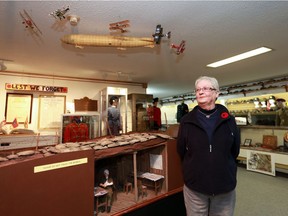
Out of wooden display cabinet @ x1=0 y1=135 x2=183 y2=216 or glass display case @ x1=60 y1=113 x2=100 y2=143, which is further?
glass display case @ x1=60 y1=113 x2=100 y2=143

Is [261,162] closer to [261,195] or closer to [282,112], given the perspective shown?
[282,112]

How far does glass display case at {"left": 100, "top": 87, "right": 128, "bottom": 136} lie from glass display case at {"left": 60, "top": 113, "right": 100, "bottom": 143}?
0.15 meters

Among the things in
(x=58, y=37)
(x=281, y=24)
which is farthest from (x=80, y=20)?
(x=281, y=24)

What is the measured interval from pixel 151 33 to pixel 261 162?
4.11 m

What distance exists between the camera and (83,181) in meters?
1.12

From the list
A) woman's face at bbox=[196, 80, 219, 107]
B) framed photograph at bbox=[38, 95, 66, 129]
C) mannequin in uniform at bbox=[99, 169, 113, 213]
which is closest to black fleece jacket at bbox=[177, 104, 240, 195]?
woman's face at bbox=[196, 80, 219, 107]

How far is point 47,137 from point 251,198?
3.89 m

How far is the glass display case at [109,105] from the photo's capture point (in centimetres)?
441

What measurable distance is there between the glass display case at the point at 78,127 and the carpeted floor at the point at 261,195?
3.10 metres

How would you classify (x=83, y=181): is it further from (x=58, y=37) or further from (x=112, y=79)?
(x=112, y=79)

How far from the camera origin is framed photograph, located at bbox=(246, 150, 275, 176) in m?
4.16

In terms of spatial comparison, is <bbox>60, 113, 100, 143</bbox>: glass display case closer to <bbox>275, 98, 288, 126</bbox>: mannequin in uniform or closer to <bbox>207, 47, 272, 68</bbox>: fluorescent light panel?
<bbox>207, 47, 272, 68</bbox>: fluorescent light panel

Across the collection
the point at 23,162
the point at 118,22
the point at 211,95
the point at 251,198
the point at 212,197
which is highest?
the point at 118,22

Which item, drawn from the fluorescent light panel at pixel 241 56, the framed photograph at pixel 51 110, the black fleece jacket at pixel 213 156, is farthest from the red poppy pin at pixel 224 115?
the framed photograph at pixel 51 110
